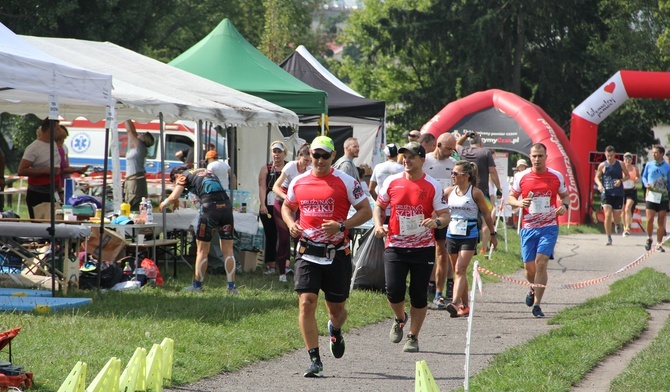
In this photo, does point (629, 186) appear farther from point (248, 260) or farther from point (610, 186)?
point (248, 260)

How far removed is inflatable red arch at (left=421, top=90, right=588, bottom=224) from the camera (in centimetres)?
2461

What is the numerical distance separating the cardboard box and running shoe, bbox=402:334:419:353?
18.5 ft

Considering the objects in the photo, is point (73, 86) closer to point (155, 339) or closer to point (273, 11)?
point (155, 339)

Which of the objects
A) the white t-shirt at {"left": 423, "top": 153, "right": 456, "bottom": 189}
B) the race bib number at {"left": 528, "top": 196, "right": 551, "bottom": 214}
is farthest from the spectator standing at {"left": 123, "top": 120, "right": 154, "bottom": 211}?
the race bib number at {"left": 528, "top": 196, "right": 551, "bottom": 214}

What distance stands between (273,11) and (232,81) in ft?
82.7

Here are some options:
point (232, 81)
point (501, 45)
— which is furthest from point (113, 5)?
point (232, 81)

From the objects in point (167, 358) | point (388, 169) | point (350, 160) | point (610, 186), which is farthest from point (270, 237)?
point (610, 186)

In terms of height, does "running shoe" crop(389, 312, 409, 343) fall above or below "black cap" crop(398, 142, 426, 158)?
below

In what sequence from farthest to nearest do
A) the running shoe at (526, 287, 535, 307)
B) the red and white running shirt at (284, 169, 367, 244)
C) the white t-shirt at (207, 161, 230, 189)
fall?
the white t-shirt at (207, 161, 230, 189) → the running shoe at (526, 287, 535, 307) → the red and white running shirt at (284, 169, 367, 244)

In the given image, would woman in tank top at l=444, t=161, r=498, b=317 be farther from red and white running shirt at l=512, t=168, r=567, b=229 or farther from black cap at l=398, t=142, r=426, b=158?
A: black cap at l=398, t=142, r=426, b=158

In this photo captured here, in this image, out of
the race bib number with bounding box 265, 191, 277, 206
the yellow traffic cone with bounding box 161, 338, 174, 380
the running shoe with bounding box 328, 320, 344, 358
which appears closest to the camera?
the yellow traffic cone with bounding box 161, 338, 174, 380

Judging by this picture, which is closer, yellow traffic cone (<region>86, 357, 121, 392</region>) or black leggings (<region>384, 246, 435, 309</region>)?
yellow traffic cone (<region>86, 357, 121, 392</region>)

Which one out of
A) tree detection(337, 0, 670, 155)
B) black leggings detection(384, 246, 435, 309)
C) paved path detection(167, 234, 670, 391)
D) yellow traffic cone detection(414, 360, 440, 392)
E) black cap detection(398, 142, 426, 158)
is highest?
tree detection(337, 0, 670, 155)

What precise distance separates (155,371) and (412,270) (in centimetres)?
307
